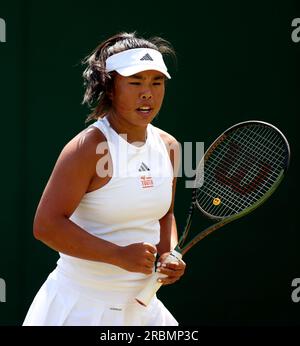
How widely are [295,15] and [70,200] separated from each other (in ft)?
5.90

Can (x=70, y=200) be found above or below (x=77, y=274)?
above

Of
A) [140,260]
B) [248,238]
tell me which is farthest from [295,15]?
[140,260]

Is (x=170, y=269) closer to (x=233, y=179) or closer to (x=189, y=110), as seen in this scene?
(x=233, y=179)

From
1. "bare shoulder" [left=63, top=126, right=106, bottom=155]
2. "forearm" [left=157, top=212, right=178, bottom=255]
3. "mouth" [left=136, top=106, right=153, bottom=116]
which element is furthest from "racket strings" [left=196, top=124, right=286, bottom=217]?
"bare shoulder" [left=63, top=126, right=106, bottom=155]

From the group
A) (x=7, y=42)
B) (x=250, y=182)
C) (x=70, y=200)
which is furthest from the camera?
(x=7, y=42)

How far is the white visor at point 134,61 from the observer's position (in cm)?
291

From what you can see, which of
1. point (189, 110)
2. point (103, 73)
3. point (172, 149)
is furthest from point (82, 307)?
point (189, 110)

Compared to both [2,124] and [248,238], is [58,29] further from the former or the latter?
[248,238]

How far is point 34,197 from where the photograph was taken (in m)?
4.22

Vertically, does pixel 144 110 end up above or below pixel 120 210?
above

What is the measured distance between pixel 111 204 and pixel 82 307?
1.09ft

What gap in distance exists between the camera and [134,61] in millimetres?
2926

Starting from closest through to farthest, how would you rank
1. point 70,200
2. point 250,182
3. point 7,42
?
point 70,200 → point 250,182 → point 7,42

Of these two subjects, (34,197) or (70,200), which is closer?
(70,200)
